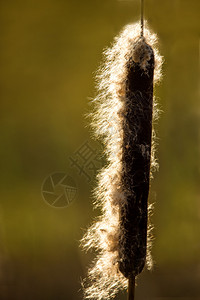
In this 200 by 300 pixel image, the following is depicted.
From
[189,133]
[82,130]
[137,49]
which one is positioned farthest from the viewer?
[189,133]

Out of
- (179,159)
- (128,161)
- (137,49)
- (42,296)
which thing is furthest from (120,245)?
(42,296)

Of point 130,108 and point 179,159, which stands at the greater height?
point 179,159

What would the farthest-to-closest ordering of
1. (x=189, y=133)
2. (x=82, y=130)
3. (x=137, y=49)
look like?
1. (x=189, y=133)
2. (x=82, y=130)
3. (x=137, y=49)

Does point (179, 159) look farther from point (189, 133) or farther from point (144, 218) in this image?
point (144, 218)

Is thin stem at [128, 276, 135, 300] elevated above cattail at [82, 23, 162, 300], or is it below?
below

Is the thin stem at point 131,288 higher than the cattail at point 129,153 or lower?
lower

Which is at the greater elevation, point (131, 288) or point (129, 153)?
point (129, 153)

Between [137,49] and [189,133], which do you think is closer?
[137,49]

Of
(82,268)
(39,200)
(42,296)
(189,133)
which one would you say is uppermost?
(189,133)
